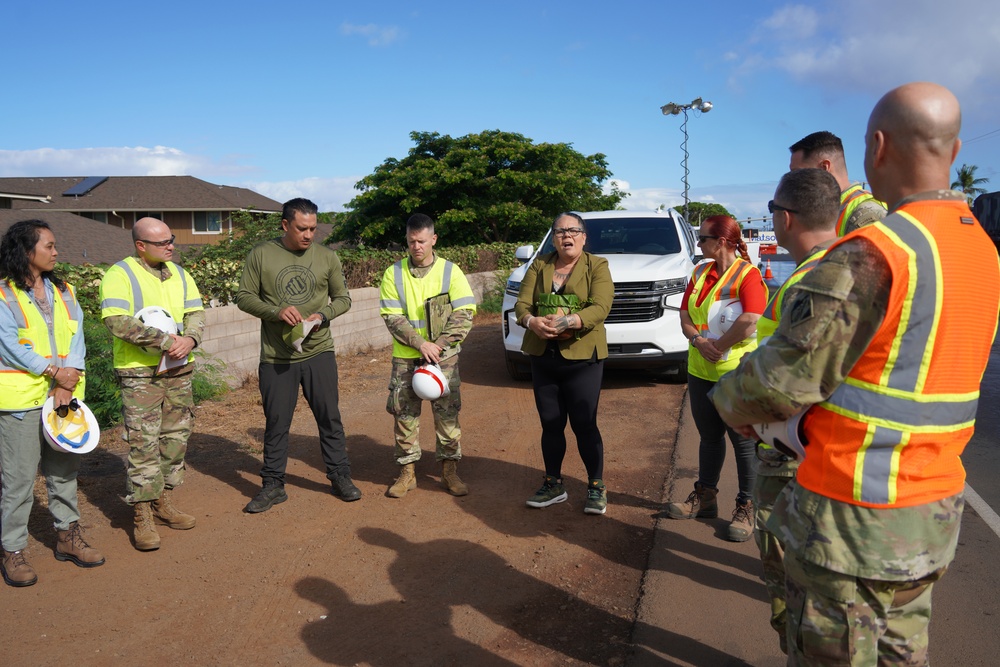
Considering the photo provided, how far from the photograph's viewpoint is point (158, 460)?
4.94 metres

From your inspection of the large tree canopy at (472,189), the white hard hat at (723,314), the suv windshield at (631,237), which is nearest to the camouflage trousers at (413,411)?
the white hard hat at (723,314)

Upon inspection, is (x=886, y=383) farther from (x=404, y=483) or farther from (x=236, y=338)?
(x=236, y=338)

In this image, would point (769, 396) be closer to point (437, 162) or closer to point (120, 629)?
point (120, 629)

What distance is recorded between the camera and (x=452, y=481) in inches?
226

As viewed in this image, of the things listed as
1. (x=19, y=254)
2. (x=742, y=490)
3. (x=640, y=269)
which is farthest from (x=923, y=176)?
(x=640, y=269)

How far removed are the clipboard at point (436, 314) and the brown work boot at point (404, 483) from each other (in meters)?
1.02

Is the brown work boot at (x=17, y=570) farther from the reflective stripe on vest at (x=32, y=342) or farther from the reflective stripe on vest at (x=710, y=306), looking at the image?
the reflective stripe on vest at (x=710, y=306)

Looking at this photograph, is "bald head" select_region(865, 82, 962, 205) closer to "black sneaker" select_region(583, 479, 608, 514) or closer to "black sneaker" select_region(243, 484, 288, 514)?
"black sneaker" select_region(583, 479, 608, 514)

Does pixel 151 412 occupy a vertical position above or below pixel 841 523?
below

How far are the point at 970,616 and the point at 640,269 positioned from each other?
19.1 feet

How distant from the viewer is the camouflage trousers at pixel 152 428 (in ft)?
15.8

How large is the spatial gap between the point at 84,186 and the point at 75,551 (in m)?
43.1

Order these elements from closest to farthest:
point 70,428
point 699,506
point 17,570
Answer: point 17,570 < point 70,428 < point 699,506

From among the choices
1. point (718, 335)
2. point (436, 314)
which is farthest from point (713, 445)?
A: point (436, 314)
